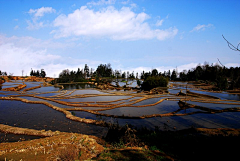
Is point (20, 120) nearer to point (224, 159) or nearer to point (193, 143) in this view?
point (193, 143)

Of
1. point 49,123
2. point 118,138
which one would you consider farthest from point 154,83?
point 118,138

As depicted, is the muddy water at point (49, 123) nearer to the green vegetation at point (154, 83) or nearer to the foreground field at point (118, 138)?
the foreground field at point (118, 138)

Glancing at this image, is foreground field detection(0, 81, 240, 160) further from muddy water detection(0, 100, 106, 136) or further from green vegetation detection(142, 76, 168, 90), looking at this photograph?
green vegetation detection(142, 76, 168, 90)

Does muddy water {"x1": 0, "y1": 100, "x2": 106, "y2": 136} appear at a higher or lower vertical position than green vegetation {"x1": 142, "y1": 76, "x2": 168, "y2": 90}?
lower

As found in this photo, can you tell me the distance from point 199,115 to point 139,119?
9.63 m

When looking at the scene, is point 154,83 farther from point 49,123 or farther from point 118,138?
point 118,138

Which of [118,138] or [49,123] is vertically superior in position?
[118,138]

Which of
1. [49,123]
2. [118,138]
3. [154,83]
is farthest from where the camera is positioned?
[154,83]

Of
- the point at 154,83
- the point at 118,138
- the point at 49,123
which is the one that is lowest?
the point at 49,123

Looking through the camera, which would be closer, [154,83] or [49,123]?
[49,123]

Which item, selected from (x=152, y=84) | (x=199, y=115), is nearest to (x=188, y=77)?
(x=152, y=84)

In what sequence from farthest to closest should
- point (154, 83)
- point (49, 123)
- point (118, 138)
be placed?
point (154, 83) < point (49, 123) < point (118, 138)

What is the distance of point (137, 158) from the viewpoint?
20.1 feet

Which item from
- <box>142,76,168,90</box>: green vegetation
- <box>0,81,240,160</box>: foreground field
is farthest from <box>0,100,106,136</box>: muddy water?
<box>142,76,168,90</box>: green vegetation
